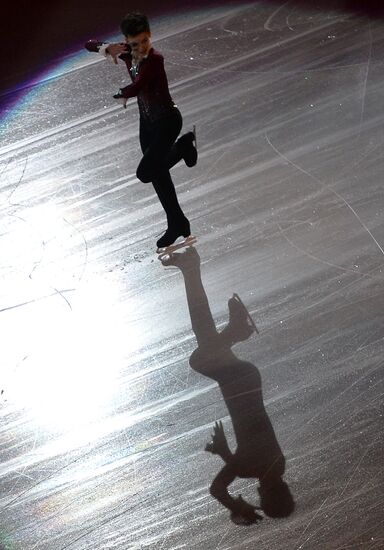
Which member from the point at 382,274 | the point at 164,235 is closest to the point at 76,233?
the point at 164,235

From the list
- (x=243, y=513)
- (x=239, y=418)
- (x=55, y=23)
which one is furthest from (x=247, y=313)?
(x=55, y=23)

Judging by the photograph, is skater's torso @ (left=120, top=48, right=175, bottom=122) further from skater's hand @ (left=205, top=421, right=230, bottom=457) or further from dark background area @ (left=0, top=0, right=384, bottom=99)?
dark background area @ (left=0, top=0, right=384, bottom=99)

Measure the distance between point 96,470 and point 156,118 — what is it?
1704 millimetres

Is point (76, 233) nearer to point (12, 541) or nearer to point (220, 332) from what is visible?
point (220, 332)

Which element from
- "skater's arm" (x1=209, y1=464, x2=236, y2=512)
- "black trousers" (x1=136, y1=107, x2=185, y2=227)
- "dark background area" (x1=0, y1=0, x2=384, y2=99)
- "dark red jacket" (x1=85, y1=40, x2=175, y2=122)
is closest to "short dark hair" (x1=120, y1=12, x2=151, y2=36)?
"dark red jacket" (x1=85, y1=40, x2=175, y2=122)

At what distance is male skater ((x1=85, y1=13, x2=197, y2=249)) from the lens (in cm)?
434

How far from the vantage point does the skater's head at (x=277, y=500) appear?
10.9 ft

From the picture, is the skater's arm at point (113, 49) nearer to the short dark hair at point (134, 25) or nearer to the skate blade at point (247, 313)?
the short dark hair at point (134, 25)

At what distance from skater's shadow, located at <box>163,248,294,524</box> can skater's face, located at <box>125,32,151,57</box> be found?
110cm

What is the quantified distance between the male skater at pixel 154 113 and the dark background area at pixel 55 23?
109 inches

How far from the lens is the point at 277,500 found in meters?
3.36

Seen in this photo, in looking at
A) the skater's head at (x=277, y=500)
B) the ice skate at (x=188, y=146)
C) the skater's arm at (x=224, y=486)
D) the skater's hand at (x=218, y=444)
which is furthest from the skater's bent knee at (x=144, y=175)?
the skater's head at (x=277, y=500)

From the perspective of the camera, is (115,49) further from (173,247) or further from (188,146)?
(173,247)

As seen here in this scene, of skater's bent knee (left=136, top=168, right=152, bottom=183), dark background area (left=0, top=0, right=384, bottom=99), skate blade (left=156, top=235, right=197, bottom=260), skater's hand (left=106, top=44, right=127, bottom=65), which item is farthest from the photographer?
dark background area (left=0, top=0, right=384, bottom=99)
